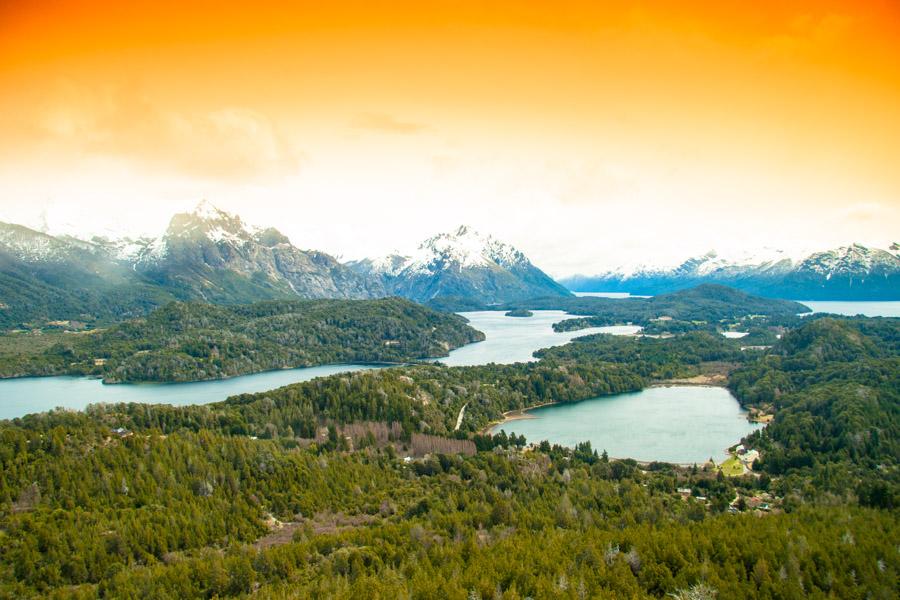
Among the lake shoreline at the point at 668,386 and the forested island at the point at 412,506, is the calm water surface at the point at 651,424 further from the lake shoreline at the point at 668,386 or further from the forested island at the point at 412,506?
the forested island at the point at 412,506

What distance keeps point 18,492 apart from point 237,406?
3506 cm

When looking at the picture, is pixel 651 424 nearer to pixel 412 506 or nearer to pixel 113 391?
pixel 412 506

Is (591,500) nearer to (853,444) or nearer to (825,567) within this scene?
(825,567)

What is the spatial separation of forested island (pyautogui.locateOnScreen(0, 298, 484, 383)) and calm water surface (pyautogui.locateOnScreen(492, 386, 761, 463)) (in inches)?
2790

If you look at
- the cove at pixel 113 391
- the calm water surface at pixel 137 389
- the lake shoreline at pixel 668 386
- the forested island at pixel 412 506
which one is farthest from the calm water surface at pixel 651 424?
the cove at pixel 113 391

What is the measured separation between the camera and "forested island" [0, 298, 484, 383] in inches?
5561

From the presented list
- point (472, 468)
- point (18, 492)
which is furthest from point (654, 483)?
point (18, 492)

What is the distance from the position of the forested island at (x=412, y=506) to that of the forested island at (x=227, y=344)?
63.6 meters

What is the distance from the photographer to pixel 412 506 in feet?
181

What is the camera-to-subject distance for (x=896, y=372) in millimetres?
91875

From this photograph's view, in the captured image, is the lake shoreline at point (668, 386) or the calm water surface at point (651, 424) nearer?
the lake shoreline at point (668, 386)

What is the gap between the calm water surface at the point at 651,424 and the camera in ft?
247

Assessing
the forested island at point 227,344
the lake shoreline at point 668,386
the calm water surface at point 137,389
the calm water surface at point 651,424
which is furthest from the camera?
the forested island at point 227,344

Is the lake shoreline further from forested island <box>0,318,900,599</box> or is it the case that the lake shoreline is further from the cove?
the cove
